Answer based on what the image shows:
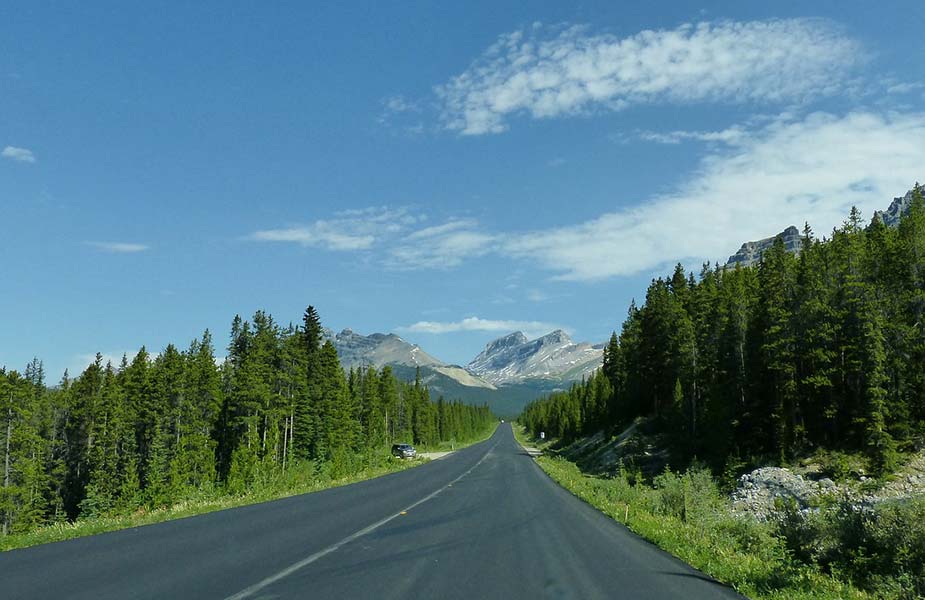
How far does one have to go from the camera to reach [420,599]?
7.87m

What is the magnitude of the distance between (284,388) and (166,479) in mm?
14351

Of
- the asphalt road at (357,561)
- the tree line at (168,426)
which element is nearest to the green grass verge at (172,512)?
the asphalt road at (357,561)

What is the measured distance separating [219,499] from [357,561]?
15.8m

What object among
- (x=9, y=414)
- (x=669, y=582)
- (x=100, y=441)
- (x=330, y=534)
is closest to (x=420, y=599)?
(x=669, y=582)

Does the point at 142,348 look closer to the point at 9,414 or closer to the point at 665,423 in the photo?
the point at 9,414

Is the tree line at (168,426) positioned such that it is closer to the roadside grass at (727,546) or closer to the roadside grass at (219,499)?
the roadside grass at (219,499)

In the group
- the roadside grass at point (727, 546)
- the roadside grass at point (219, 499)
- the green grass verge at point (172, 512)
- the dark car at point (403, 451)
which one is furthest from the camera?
the dark car at point (403, 451)

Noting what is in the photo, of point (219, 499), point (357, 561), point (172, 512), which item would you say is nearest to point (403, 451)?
point (219, 499)

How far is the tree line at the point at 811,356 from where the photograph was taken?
45344 millimetres

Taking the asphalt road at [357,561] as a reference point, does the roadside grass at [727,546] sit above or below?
below

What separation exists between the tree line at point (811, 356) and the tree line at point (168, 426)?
111ft

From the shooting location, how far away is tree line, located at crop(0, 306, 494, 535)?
53281mm

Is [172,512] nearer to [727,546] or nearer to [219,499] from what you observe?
[219,499]

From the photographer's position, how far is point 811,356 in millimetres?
48781
